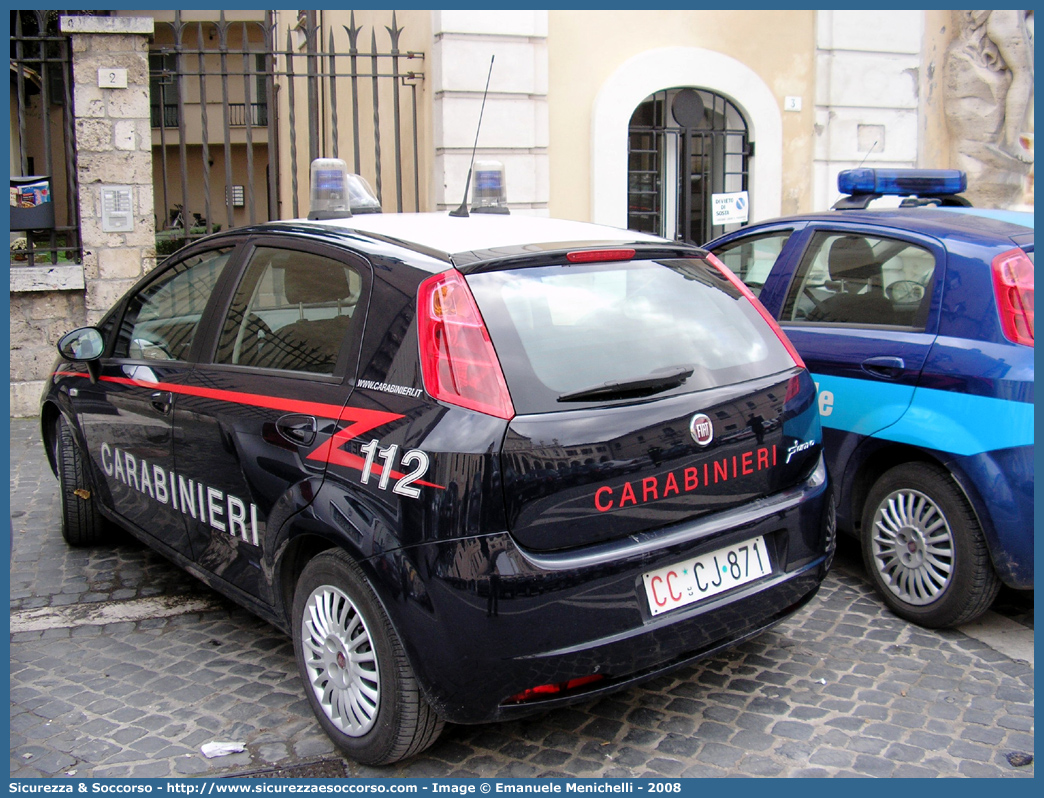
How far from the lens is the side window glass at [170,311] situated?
12.5ft

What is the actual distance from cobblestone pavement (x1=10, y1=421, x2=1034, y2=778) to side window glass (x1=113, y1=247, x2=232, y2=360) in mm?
1180

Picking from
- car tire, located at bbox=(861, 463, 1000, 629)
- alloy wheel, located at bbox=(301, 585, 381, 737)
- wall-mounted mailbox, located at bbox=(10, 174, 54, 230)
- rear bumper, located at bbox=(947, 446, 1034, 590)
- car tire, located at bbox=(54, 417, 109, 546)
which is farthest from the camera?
wall-mounted mailbox, located at bbox=(10, 174, 54, 230)

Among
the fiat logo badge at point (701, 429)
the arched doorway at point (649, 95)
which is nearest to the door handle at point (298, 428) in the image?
the fiat logo badge at point (701, 429)

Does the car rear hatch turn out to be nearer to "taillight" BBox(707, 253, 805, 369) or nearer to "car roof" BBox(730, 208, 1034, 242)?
"taillight" BBox(707, 253, 805, 369)

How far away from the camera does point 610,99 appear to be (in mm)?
9781

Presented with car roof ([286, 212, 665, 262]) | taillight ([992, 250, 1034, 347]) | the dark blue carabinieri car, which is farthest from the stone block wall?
taillight ([992, 250, 1034, 347])

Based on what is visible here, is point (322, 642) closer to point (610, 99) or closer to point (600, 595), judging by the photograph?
point (600, 595)

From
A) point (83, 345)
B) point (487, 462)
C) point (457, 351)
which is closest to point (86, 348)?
point (83, 345)

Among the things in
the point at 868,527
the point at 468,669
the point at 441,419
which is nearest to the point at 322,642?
the point at 468,669

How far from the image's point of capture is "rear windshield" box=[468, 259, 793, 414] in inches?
106

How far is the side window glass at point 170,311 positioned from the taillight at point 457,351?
4.38ft

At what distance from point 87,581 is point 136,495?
2.57ft

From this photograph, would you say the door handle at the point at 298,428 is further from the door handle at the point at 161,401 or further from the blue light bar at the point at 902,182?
the blue light bar at the point at 902,182

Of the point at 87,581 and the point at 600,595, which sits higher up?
the point at 600,595
